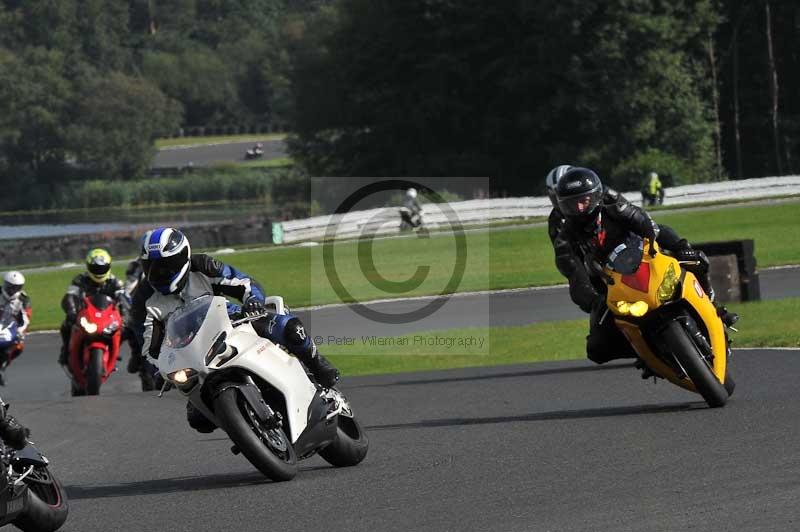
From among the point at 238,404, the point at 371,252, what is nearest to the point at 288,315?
the point at 238,404

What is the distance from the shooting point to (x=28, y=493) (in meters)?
7.09

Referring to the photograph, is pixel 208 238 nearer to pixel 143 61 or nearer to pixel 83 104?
pixel 83 104

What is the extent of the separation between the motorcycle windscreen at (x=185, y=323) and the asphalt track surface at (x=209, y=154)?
102934mm

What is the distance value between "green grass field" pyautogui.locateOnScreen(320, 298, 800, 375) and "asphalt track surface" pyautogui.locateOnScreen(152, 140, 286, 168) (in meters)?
92.4

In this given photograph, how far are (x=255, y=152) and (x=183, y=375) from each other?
363 feet

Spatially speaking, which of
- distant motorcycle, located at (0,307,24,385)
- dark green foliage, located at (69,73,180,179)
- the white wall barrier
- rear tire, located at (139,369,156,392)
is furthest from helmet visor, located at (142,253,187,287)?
dark green foliage, located at (69,73,180,179)

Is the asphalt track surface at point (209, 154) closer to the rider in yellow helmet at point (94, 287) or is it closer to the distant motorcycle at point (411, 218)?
the distant motorcycle at point (411, 218)

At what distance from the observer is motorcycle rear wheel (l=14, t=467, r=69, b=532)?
7.12m

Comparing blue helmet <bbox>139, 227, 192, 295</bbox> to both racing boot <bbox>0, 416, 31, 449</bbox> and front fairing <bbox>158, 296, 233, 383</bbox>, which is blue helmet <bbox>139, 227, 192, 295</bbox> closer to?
front fairing <bbox>158, 296, 233, 383</bbox>

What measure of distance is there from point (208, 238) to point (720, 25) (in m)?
37.6

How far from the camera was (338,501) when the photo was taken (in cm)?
775

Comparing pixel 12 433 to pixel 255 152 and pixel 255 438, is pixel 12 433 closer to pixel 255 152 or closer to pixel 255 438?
pixel 255 438

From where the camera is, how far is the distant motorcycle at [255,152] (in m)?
117

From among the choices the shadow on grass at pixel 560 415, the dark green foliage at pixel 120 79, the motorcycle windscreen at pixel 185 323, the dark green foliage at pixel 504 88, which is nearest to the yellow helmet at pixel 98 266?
the shadow on grass at pixel 560 415
